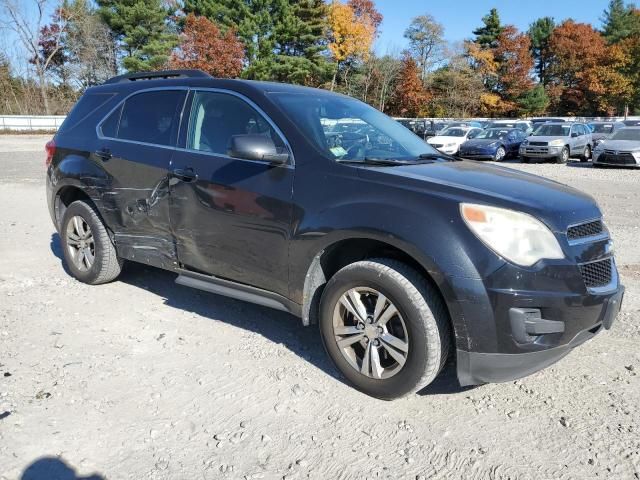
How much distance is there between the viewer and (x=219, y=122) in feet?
13.0

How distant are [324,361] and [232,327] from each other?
0.90 metres

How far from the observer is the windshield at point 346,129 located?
3.59 m

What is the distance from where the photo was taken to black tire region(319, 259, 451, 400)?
2.90 metres

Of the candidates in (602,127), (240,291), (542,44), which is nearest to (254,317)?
(240,291)

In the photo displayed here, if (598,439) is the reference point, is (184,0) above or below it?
above

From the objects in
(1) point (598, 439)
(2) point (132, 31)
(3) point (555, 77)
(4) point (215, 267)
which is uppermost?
(2) point (132, 31)

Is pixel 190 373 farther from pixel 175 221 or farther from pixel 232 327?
pixel 175 221

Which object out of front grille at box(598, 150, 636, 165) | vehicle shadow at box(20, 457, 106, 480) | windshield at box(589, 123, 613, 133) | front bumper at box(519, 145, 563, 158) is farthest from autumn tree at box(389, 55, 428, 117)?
vehicle shadow at box(20, 457, 106, 480)

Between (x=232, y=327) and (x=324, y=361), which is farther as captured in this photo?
(x=232, y=327)

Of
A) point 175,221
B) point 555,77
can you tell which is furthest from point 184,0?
point 175,221

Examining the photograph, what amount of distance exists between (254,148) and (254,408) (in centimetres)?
155

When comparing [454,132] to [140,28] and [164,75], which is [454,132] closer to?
[164,75]

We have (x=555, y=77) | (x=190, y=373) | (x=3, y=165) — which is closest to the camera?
(x=190, y=373)

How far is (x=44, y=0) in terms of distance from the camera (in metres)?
45.1
